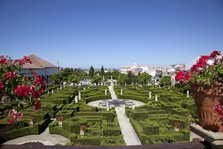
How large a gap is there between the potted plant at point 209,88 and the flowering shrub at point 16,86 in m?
3.26

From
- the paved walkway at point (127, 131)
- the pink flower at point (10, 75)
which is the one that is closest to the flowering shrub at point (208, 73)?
the pink flower at point (10, 75)

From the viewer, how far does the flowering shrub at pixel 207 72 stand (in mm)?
2904

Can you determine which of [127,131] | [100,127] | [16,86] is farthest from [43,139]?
[16,86]

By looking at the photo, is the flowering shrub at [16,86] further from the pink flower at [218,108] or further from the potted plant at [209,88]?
the pink flower at [218,108]

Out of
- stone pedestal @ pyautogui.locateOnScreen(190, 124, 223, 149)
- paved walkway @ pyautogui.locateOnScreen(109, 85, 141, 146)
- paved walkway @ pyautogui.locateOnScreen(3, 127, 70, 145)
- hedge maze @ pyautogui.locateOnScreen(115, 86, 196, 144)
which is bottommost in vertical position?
paved walkway @ pyautogui.locateOnScreen(3, 127, 70, 145)

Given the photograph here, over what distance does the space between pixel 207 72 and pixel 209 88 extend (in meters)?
0.38

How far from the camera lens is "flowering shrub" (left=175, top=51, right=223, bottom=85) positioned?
2.90 meters

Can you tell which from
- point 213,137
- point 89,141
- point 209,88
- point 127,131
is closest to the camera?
point 213,137

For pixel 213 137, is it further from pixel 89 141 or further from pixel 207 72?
pixel 89 141

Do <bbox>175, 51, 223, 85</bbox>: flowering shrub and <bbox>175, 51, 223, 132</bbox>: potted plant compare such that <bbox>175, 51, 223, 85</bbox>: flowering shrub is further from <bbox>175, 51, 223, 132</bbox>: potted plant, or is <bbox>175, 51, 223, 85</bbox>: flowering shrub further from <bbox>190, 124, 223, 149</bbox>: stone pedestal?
<bbox>190, 124, 223, 149</bbox>: stone pedestal

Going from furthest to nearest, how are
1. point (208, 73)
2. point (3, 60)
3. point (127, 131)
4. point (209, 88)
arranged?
1. point (127, 131)
2. point (3, 60)
3. point (208, 73)
4. point (209, 88)

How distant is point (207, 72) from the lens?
309cm

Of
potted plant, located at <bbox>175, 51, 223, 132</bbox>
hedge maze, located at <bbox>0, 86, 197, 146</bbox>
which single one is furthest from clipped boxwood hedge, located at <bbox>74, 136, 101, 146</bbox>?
potted plant, located at <bbox>175, 51, 223, 132</bbox>

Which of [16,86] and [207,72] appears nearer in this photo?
[207,72]
